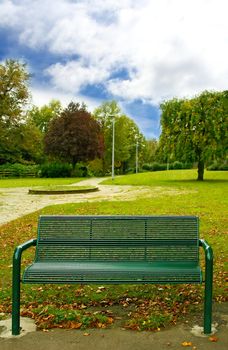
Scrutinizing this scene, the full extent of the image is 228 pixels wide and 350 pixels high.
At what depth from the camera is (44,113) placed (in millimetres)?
73188

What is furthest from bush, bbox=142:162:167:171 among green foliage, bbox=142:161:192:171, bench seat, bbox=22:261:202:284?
bench seat, bbox=22:261:202:284

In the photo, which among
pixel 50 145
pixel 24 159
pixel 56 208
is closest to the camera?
pixel 56 208

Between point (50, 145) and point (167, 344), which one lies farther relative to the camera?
point (50, 145)

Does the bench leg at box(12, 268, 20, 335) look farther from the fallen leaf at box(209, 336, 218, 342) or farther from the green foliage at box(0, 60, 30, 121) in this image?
the green foliage at box(0, 60, 30, 121)

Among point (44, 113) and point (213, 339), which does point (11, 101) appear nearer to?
point (44, 113)

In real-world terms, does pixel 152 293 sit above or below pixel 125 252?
below

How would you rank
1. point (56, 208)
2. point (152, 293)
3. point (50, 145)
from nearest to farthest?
point (152, 293)
point (56, 208)
point (50, 145)

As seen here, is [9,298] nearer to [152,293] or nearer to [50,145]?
[152,293]

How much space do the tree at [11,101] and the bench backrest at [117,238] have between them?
Answer: 4716cm

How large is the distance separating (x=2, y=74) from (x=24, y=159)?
506 inches

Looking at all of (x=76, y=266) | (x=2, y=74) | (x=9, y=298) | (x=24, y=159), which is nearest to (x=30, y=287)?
(x=9, y=298)

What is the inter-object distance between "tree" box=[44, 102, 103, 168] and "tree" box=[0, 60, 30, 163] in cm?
469

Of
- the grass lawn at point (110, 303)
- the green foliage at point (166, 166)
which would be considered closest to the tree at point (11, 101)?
the green foliage at point (166, 166)

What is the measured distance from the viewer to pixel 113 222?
15.5ft
